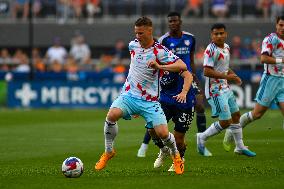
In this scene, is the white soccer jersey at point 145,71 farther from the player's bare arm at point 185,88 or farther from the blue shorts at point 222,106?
the blue shorts at point 222,106

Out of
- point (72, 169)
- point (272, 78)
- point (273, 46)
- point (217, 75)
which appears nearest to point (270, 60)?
point (273, 46)

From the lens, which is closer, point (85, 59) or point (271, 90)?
point (271, 90)

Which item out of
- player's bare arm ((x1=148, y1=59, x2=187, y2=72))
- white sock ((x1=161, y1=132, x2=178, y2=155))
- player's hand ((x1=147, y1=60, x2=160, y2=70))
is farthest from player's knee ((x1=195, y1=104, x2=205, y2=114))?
player's hand ((x1=147, y1=60, x2=160, y2=70))

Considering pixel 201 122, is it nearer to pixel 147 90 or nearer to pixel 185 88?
pixel 147 90

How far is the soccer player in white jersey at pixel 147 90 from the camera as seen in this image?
13.2 meters

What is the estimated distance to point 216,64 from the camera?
16609 mm

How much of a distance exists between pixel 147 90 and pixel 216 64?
3507 mm

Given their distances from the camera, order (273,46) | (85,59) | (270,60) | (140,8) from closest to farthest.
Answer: (270,60) < (273,46) < (85,59) < (140,8)

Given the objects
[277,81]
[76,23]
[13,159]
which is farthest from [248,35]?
[13,159]

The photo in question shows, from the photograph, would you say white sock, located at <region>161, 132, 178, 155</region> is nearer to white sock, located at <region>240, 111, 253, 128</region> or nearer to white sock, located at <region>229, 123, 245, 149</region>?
white sock, located at <region>229, 123, 245, 149</region>

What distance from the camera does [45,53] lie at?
4122 centimetres

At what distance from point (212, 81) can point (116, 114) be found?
3976 mm

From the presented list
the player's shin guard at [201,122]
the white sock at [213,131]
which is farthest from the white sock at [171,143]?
the player's shin guard at [201,122]

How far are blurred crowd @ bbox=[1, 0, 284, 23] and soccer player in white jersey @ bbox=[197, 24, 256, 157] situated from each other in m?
20.3
